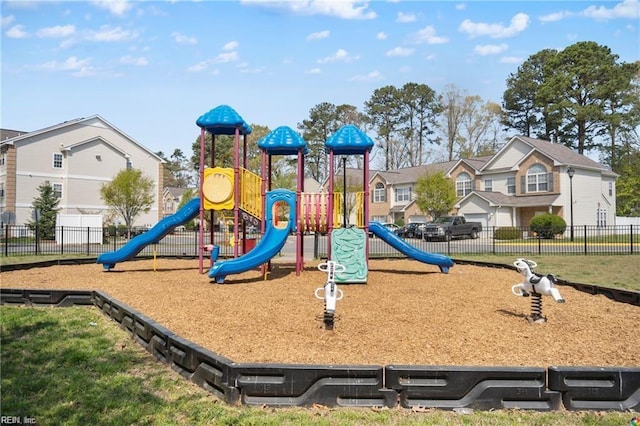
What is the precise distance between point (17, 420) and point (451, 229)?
33874mm

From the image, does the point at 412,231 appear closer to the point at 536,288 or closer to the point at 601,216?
the point at 601,216

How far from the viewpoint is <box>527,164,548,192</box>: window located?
40.7m

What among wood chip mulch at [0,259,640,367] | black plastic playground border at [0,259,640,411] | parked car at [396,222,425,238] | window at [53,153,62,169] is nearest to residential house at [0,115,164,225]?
window at [53,153,62,169]

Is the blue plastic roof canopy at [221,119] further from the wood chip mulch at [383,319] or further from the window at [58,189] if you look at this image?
the window at [58,189]

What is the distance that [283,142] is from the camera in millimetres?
13281

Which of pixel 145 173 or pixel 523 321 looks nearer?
pixel 523 321

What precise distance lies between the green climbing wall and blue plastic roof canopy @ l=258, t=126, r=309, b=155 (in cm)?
287

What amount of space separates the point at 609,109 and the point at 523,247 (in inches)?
1472

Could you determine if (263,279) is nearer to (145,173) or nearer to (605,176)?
(145,173)

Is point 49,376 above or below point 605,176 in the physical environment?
below

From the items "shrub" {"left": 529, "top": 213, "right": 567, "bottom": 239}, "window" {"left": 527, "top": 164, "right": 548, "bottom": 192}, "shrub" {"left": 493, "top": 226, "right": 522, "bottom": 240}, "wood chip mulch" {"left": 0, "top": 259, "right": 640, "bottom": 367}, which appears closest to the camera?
"wood chip mulch" {"left": 0, "top": 259, "right": 640, "bottom": 367}

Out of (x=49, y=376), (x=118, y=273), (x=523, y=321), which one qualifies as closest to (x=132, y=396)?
(x=49, y=376)

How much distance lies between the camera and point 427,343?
5973mm

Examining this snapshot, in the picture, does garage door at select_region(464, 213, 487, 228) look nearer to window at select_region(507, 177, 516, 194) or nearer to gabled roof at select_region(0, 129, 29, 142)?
window at select_region(507, 177, 516, 194)
